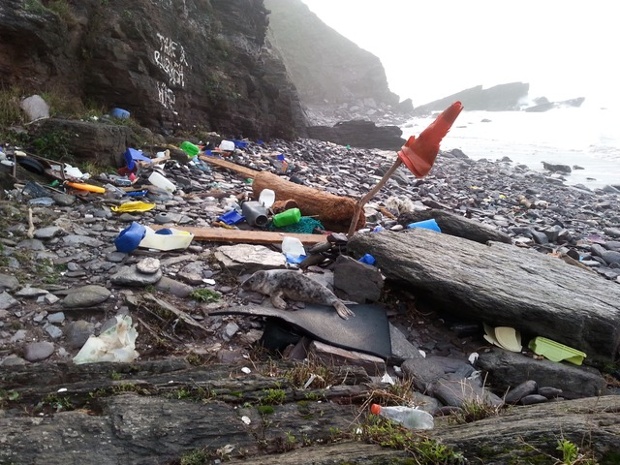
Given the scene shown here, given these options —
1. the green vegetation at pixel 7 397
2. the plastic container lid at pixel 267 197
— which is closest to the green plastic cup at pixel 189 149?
the plastic container lid at pixel 267 197

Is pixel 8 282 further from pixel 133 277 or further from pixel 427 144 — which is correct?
pixel 427 144

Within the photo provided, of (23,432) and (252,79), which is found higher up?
(252,79)

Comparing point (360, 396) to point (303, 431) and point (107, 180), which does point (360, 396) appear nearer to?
point (303, 431)

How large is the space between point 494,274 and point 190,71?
31.6 ft

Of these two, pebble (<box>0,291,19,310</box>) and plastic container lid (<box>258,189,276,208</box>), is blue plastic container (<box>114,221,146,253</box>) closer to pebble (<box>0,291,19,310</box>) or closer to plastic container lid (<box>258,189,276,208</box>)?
pebble (<box>0,291,19,310</box>)

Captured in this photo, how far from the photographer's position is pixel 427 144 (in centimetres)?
430

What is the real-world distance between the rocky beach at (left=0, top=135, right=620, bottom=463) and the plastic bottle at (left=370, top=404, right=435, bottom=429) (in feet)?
0.38

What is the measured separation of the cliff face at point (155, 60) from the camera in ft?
23.6

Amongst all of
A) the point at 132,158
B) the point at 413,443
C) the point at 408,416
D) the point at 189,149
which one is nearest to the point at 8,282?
the point at 408,416

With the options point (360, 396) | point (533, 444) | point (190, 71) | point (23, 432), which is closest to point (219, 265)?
point (360, 396)

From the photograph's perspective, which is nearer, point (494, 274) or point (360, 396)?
point (360, 396)

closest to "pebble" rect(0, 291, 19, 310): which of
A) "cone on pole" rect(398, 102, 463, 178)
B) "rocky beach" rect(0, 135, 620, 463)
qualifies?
"rocky beach" rect(0, 135, 620, 463)

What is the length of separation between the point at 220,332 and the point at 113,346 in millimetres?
697

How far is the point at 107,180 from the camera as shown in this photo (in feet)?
18.9
